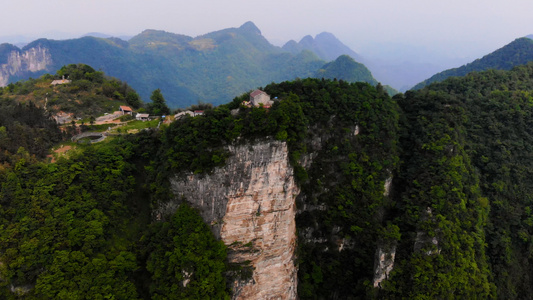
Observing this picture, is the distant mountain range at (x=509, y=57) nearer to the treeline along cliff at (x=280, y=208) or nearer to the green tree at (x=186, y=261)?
the treeline along cliff at (x=280, y=208)

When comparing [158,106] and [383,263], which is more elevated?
[158,106]

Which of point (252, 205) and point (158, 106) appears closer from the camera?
point (252, 205)

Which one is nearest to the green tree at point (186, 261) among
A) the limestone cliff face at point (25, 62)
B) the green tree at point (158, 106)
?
the green tree at point (158, 106)

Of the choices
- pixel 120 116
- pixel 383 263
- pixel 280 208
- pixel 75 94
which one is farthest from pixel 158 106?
pixel 383 263

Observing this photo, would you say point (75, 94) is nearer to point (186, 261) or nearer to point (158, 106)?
point (158, 106)

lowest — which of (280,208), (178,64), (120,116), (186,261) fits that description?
(186,261)
